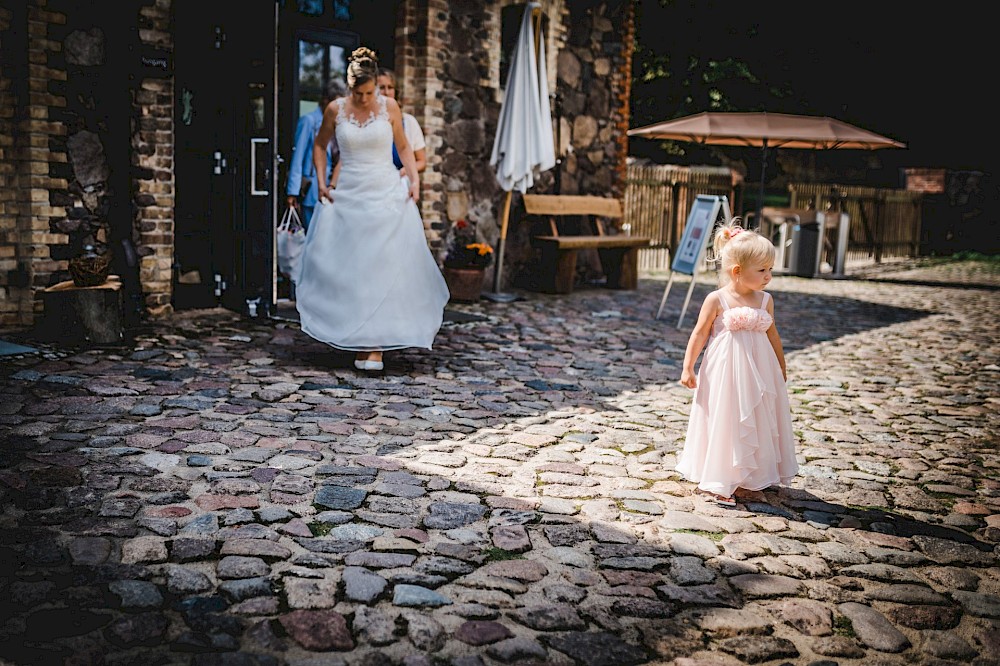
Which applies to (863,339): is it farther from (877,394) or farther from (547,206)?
(547,206)

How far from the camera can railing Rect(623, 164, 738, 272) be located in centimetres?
1647

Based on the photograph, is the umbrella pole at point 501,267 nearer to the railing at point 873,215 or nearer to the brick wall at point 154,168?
the brick wall at point 154,168

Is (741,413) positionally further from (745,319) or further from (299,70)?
(299,70)

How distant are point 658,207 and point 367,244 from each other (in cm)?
1080

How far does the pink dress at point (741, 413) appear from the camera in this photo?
4168mm

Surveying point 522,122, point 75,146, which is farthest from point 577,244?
point 75,146

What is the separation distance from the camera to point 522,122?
423 inches

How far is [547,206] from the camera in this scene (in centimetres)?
1200

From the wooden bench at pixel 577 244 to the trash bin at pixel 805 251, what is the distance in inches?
188

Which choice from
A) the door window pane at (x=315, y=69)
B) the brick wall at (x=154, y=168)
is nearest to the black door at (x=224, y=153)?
the brick wall at (x=154, y=168)

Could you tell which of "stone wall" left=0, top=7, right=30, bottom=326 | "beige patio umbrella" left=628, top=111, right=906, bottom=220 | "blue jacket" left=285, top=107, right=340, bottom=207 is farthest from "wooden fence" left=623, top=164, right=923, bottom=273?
"stone wall" left=0, top=7, right=30, bottom=326

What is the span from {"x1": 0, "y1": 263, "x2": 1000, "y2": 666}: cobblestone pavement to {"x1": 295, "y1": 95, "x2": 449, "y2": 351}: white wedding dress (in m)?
0.32

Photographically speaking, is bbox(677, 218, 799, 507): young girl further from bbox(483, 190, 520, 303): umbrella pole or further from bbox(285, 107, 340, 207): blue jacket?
bbox(483, 190, 520, 303): umbrella pole

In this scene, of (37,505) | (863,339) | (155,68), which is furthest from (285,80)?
(37,505)
